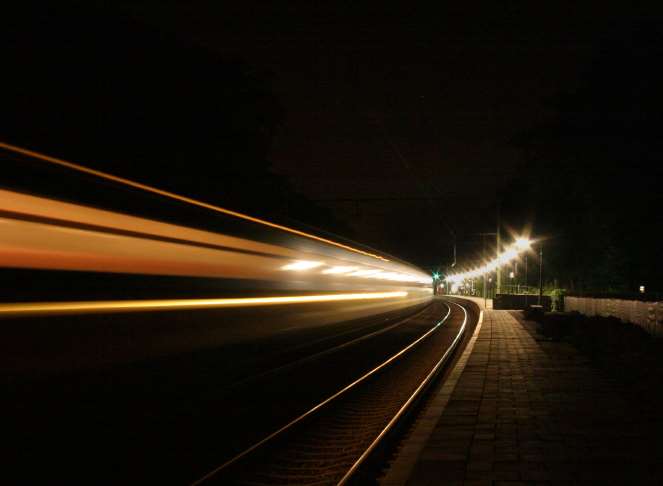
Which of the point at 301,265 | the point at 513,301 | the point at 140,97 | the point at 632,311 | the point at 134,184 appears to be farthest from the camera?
the point at 513,301

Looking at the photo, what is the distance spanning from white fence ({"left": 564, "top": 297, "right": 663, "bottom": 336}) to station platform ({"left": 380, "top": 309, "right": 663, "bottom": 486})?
9680 millimetres

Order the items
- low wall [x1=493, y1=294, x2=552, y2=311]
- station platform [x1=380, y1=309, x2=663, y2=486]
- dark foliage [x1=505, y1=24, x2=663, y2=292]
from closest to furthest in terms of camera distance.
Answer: station platform [x1=380, y1=309, x2=663, y2=486], dark foliage [x1=505, y1=24, x2=663, y2=292], low wall [x1=493, y1=294, x2=552, y2=311]

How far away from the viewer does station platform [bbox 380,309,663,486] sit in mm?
5527

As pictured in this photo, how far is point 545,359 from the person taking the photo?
1405cm

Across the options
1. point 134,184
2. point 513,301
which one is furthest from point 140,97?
point 134,184

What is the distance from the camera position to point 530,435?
274 inches

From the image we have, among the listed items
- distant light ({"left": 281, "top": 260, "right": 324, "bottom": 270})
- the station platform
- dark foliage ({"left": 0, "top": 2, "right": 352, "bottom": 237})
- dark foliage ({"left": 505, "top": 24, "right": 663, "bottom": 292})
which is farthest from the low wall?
distant light ({"left": 281, "top": 260, "right": 324, "bottom": 270})

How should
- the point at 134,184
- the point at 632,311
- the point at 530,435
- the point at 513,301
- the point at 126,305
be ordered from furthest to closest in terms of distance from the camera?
the point at 513,301
the point at 632,311
the point at 530,435
the point at 134,184
the point at 126,305

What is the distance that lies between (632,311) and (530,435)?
18775 mm

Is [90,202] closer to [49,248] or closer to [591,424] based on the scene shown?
[49,248]

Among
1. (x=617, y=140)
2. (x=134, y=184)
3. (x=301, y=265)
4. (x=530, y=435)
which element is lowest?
(x=530, y=435)

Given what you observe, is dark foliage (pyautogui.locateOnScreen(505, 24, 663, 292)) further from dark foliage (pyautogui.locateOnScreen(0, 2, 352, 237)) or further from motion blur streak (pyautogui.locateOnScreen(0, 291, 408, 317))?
motion blur streak (pyautogui.locateOnScreen(0, 291, 408, 317))

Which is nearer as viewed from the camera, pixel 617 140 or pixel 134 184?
pixel 134 184

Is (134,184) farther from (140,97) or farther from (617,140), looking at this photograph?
(617,140)
